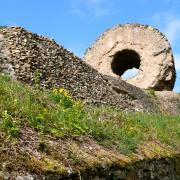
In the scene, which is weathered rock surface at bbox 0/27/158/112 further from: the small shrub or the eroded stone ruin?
the small shrub

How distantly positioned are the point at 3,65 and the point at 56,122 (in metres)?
9.79

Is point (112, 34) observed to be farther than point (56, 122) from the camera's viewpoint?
Yes

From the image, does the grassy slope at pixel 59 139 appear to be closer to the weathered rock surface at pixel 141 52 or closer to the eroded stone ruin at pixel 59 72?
the eroded stone ruin at pixel 59 72

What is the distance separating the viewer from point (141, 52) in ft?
98.5

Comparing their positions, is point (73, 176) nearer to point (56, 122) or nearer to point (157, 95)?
point (56, 122)

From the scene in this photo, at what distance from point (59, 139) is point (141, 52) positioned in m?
24.6

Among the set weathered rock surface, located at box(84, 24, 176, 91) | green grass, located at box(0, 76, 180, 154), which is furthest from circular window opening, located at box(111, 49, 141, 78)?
green grass, located at box(0, 76, 180, 154)

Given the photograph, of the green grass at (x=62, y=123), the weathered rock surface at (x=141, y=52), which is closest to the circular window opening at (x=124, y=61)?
the weathered rock surface at (x=141, y=52)

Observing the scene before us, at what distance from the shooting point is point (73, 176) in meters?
4.80

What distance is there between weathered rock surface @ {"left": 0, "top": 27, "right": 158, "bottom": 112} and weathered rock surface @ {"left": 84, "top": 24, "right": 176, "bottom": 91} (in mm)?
8545

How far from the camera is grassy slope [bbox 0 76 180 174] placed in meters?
4.73

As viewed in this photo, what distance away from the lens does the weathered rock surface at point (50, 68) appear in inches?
642

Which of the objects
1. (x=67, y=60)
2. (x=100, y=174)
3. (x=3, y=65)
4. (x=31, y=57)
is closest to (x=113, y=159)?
(x=100, y=174)

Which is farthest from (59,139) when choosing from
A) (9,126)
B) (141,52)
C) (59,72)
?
(141,52)
